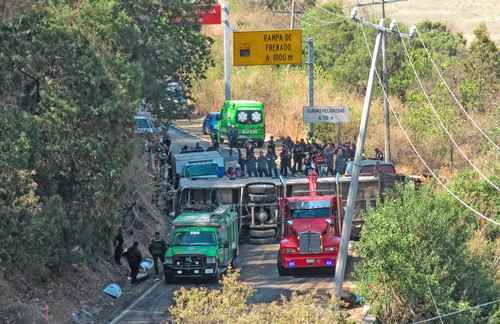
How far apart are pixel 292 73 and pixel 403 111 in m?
14.9

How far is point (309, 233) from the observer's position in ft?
111

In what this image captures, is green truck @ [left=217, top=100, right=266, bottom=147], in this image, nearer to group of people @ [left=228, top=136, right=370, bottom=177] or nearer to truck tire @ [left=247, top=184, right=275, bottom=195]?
group of people @ [left=228, top=136, right=370, bottom=177]

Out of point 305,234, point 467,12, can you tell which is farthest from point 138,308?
point 467,12

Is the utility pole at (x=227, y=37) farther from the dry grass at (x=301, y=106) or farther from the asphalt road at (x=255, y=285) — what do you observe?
the asphalt road at (x=255, y=285)

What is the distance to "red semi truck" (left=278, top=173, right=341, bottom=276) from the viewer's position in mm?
34125

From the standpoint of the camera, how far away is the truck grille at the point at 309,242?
33.9m

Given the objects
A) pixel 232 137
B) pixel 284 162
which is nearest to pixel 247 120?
pixel 232 137

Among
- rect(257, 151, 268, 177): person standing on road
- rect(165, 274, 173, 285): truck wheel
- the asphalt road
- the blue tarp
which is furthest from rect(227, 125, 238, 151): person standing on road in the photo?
the blue tarp

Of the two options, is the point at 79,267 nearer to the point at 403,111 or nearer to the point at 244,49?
the point at 244,49

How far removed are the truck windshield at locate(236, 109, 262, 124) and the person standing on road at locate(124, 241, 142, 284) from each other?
25.1m

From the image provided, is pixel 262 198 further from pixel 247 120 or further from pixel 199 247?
pixel 247 120

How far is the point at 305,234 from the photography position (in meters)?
33.9

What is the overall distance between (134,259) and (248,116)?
25879mm

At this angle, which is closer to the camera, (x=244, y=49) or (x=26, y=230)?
(x=26, y=230)
